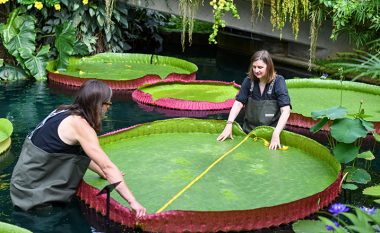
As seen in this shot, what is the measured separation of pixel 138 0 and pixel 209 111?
11.8 ft

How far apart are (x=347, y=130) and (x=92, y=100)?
74.8 inches

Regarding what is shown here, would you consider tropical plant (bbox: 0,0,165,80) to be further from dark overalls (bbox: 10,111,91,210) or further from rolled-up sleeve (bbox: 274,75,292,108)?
dark overalls (bbox: 10,111,91,210)

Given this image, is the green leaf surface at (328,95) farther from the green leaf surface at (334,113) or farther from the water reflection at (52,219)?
the water reflection at (52,219)

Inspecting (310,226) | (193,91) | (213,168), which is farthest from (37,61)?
(310,226)

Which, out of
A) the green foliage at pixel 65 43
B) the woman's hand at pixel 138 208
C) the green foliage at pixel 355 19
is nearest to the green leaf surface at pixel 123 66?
the green foliage at pixel 65 43

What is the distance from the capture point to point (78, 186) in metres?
4.51

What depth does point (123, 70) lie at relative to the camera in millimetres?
9359

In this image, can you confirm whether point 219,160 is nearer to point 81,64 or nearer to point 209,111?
point 209,111

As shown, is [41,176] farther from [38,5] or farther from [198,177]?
[38,5]

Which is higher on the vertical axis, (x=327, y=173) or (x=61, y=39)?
(x=61, y=39)

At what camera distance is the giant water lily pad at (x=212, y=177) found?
3.97 m

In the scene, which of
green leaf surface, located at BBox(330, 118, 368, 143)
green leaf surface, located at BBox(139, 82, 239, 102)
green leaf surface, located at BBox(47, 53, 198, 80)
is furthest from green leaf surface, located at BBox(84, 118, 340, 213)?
green leaf surface, located at BBox(47, 53, 198, 80)

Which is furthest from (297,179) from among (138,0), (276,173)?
(138,0)

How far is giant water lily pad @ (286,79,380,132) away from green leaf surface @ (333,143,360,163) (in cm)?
174
